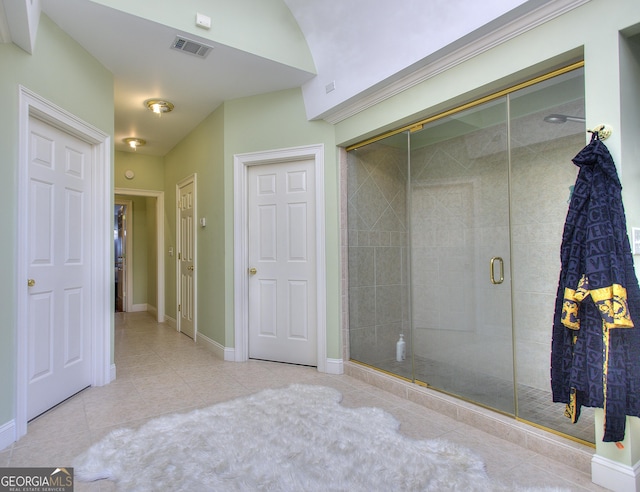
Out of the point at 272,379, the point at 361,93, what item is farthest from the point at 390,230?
the point at 272,379

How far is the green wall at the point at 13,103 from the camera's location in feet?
7.11

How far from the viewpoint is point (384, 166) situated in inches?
142

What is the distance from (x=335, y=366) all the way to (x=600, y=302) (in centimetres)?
231

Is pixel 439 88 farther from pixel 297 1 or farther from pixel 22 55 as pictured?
pixel 22 55

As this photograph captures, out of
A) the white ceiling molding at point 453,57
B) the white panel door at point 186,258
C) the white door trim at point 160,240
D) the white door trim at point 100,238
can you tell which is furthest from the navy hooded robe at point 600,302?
the white door trim at point 160,240

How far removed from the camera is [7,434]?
2.16 m

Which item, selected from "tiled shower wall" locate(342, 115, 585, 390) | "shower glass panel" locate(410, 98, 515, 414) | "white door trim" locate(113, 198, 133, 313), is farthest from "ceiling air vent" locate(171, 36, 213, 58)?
"white door trim" locate(113, 198, 133, 313)

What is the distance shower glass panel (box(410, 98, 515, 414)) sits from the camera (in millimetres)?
2932

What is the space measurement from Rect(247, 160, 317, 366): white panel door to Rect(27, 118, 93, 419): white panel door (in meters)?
1.48

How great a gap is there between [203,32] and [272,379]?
286 cm

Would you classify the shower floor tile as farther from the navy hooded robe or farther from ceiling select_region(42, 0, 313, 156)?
ceiling select_region(42, 0, 313, 156)

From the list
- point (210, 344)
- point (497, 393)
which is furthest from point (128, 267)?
point (497, 393)

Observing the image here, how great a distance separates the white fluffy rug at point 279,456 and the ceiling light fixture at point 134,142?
3987 mm

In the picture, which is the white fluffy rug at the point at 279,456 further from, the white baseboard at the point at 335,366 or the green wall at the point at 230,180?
the green wall at the point at 230,180
